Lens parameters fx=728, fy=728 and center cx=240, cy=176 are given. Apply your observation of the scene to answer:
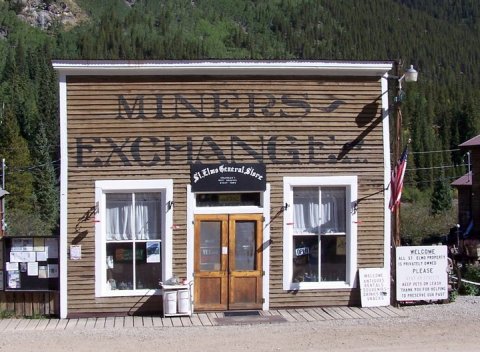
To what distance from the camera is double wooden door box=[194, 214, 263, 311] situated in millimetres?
14875

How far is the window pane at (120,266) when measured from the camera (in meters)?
14.8

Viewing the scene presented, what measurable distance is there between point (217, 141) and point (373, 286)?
4.46 meters

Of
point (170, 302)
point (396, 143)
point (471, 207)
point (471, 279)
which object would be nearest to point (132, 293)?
point (170, 302)

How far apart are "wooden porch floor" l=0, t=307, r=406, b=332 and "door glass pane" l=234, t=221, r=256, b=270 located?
1.06 meters

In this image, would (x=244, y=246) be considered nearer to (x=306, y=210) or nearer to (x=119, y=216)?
(x=306, y=210)

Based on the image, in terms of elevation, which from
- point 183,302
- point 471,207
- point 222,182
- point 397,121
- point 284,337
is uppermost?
point 397,121

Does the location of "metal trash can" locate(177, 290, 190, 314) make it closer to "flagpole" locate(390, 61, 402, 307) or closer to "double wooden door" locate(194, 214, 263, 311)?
"double wooden door" locate(194, 214, 263, 311)

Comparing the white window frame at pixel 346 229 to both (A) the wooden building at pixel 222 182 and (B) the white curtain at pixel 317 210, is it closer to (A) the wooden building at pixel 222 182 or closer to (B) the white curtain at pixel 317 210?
(A) the wooden building at pixel 222 182

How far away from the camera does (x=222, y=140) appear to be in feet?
49.1

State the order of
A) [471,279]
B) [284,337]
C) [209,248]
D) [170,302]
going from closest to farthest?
[284,337]
[170,302]
[209,248]
[471,279]

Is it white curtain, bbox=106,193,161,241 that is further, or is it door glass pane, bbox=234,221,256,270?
door glass pane, bbox=234,221,256,270

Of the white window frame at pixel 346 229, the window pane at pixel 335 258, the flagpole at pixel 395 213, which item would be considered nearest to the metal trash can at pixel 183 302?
the white window frame at pixel 346 229

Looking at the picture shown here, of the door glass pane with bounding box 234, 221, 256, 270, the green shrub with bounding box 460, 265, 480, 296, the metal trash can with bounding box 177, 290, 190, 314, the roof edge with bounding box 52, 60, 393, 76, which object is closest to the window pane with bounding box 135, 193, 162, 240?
the metal trash can with bounding box 177, 290, 190, 314

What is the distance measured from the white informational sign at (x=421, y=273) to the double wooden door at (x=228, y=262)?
3045mm
